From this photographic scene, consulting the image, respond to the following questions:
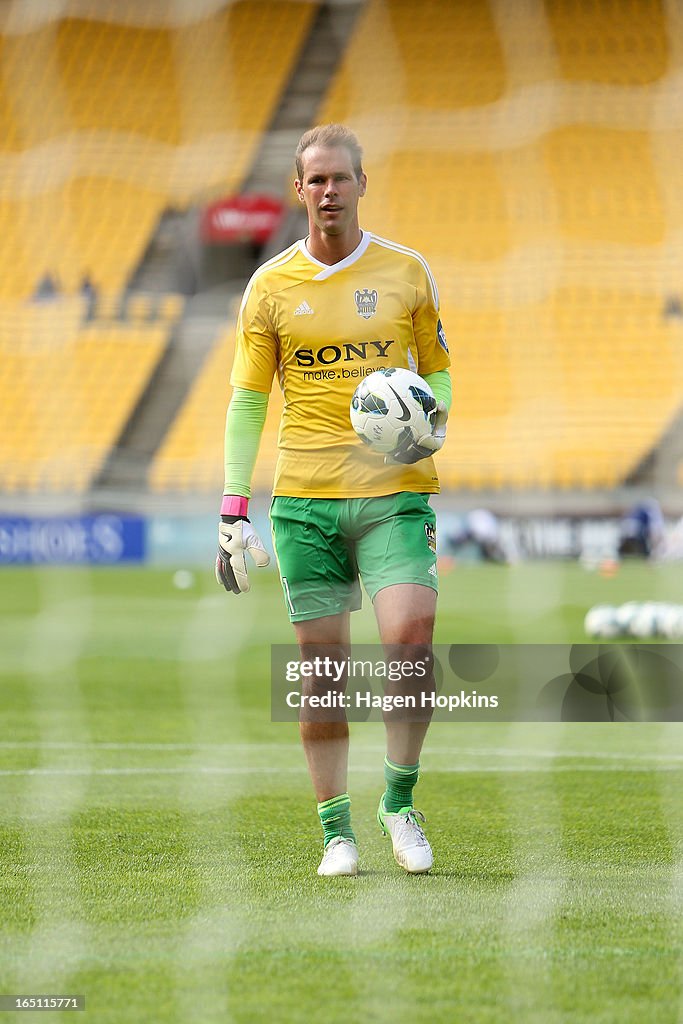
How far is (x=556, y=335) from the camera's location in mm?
16125

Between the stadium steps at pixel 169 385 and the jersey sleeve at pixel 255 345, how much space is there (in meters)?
12.7

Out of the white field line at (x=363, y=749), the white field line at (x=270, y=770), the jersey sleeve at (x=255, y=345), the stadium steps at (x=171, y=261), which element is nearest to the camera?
the jersey sleeve at (x=255, y=345)

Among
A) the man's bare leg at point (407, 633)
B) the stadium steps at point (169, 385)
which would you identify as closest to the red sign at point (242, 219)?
the stadium steps at point (169, 385)

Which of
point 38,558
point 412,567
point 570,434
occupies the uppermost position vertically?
point 412,567

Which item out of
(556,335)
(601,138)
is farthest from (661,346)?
(601,138)

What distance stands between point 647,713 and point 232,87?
12351 mm

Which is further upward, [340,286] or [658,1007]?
[340,286]

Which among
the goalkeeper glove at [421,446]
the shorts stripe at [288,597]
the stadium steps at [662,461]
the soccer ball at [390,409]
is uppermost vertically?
the soccer ball at [390,409]

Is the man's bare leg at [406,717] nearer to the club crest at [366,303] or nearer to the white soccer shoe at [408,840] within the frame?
the white soccer shoe at [408,840]

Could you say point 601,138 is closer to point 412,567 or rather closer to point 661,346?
point 661,346

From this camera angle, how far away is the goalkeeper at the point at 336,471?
3328 mm

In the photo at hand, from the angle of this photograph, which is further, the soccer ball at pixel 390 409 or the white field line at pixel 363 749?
the white field line at pixel 363 749

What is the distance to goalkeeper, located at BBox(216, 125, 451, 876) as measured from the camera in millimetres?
3328

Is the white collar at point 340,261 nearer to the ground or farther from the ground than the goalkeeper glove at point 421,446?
farther from the ground
